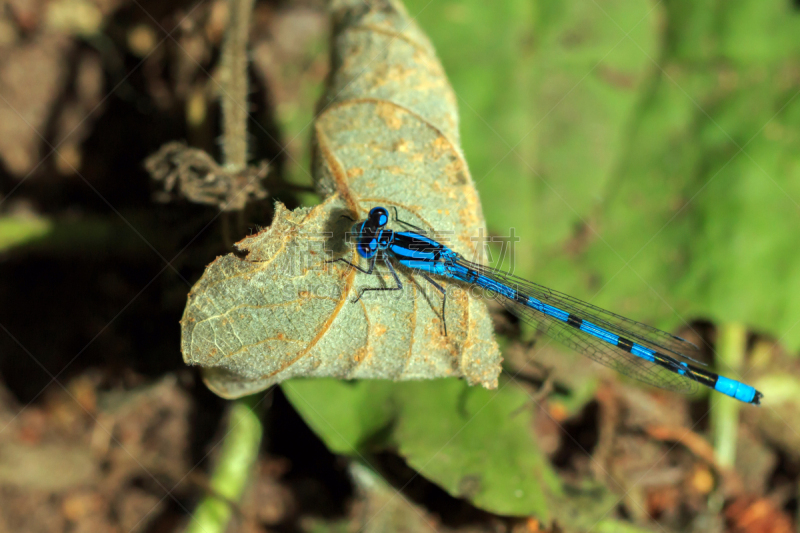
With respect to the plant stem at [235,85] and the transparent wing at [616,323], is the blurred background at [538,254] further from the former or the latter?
the plant stem at [235,85]

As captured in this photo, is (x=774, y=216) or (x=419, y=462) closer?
(x=419, y=462)

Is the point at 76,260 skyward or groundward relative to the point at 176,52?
groundward

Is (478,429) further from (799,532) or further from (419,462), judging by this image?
(799,532)

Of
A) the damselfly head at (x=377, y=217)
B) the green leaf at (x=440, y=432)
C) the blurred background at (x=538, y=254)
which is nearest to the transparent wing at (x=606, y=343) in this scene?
the blurred background at (x=538, y=254)

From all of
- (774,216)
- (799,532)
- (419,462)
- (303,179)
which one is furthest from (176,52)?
(799,532)

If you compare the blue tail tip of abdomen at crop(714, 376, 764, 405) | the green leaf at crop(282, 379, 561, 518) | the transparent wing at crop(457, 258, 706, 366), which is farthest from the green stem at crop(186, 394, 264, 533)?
the blue tail tip of abdomen at crop(714, 376, 764, 405)

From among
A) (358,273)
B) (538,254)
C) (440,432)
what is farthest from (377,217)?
(538,254)

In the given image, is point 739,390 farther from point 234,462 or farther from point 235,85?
point 235,85
